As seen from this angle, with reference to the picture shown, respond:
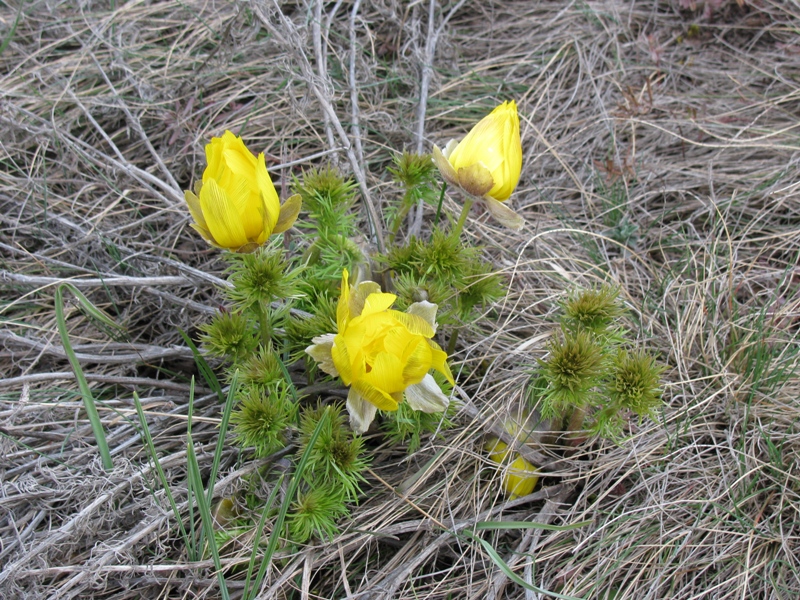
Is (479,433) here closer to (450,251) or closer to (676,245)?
(450,251)

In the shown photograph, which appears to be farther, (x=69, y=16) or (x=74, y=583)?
(x=69, y=16)

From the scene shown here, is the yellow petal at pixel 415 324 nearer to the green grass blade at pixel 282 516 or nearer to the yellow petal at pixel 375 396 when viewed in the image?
the yellow petal at pixel 375 396

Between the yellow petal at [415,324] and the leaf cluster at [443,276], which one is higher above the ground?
the yellow petal at [415,324]

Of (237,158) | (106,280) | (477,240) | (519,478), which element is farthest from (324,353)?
(477,240)

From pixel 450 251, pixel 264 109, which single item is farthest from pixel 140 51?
pixel 450 251

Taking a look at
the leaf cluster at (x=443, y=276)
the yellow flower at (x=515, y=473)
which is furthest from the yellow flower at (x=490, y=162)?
the yellow flower at (x=515, y=473)

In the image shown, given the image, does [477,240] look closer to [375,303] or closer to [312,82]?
[312,82]
